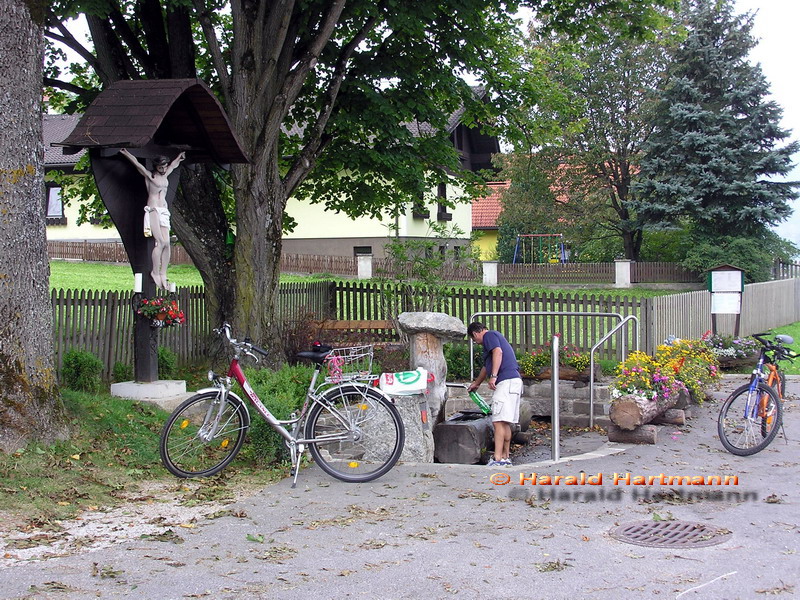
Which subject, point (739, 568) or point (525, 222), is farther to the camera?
point (525, 222)

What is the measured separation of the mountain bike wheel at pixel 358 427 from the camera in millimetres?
7641

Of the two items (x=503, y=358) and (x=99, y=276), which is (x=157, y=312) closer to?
(x=503, y=358)

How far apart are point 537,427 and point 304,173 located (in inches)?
198

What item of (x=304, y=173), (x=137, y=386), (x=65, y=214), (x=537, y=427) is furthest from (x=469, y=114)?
(x=65, y=214)

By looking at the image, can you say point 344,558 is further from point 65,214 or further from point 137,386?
point 65,214

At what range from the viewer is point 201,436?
25.1 ft

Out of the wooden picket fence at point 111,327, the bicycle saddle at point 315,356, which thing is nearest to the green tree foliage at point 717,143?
the wooden picket fence at point 111,327

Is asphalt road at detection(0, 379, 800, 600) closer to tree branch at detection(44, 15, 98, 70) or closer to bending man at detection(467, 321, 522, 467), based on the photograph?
bending man at detection(467, 321, 522, 467)

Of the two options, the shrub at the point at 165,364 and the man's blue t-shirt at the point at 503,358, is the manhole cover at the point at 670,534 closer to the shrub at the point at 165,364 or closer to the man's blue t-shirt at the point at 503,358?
the man's blue t-shirt at the point at 503,358

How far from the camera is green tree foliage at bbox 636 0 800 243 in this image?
31547 mm

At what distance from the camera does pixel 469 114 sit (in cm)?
1639

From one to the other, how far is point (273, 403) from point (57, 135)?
38452mm

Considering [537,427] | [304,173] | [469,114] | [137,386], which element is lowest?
[537,427]

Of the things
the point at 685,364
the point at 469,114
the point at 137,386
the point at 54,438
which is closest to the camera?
the point at 54,438
